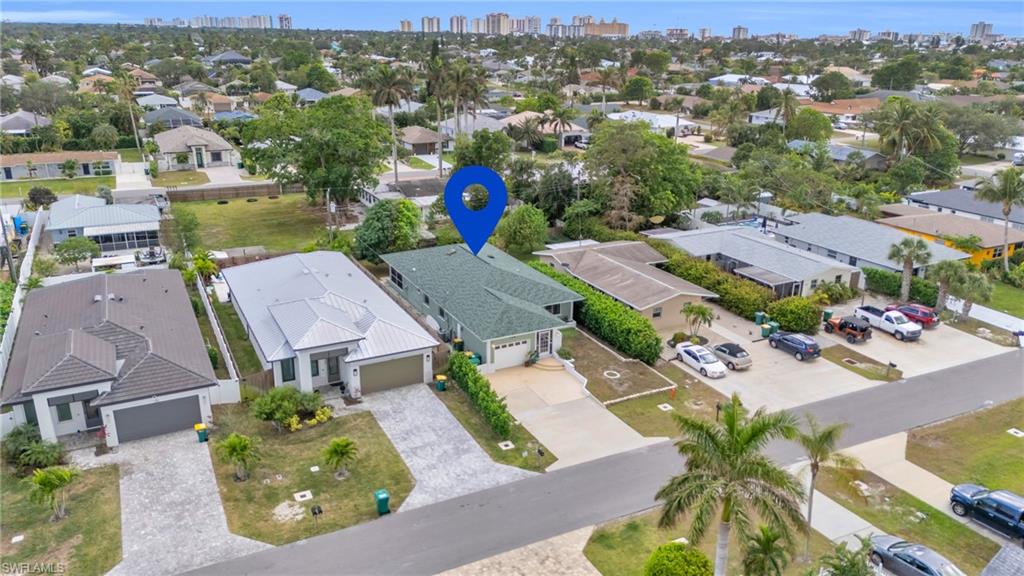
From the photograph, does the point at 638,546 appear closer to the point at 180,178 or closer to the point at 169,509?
the point at 169,509

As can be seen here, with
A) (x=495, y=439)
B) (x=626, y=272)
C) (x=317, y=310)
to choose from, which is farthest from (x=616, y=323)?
(x=317, y=310)

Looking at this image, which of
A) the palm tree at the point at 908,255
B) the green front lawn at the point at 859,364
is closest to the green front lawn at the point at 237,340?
the green front lawn at the point at 859,364

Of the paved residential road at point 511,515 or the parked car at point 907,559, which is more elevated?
the parked car at point 907,559

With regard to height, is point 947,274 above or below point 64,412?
above

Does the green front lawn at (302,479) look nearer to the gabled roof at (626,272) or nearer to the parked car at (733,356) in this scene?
the gabled roof at (626,272)

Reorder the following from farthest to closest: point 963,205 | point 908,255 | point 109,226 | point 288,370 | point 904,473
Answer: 1. point 963,205
2. point 109,226
3. point 908,255
4. point 288,370
5. point 904,473

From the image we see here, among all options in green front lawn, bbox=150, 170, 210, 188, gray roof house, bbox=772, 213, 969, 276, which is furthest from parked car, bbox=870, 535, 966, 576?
green front lawn, bbox=150, 170, 210, 188
